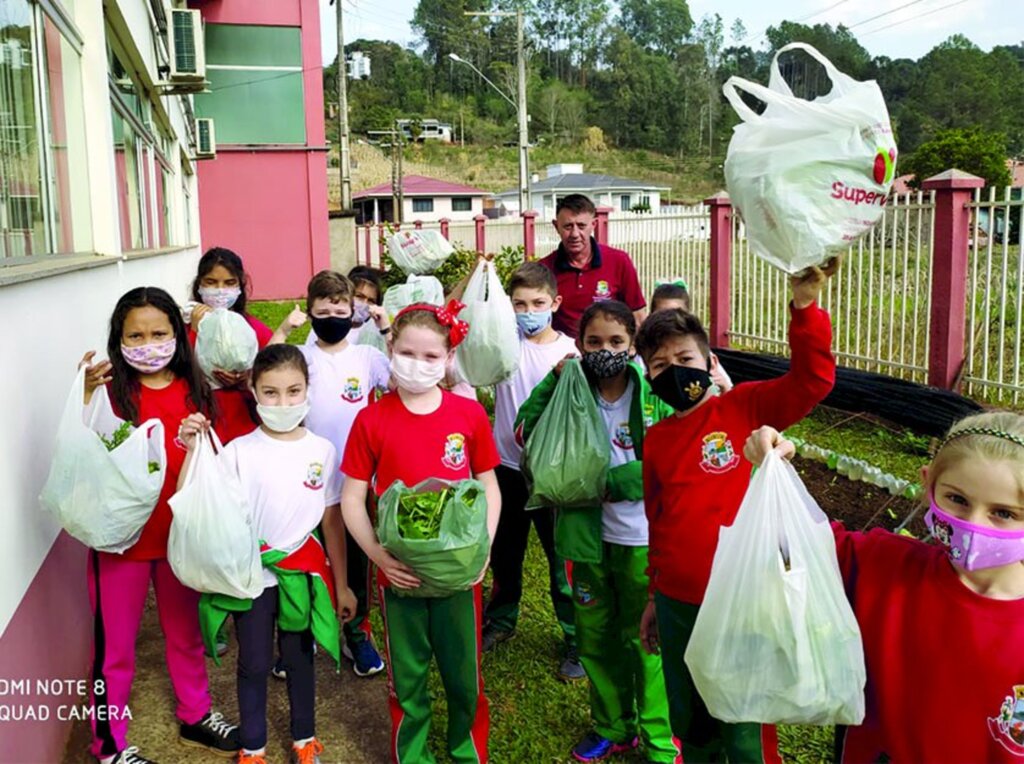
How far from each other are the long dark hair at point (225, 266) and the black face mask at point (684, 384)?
2.35 metres

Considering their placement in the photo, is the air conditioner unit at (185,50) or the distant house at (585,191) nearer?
the air conditioner unit at (185,50)

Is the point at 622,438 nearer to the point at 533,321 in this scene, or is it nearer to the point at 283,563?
the point at 533,321

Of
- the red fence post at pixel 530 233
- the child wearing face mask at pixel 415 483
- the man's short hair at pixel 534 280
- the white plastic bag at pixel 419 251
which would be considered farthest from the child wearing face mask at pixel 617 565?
the red fence post at pixel 530 233

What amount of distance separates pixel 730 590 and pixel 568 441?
1.14 meters

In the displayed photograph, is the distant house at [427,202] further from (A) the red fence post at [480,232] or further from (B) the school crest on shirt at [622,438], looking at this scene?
(B) the school crest on shirt at [622,438]

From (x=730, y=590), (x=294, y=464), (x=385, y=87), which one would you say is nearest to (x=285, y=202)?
(x=294, y=464)

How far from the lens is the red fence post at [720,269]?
924 centimetres

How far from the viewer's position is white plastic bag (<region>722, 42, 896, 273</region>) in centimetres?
178

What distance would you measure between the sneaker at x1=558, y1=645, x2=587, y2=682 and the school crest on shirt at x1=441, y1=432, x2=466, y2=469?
1.19m

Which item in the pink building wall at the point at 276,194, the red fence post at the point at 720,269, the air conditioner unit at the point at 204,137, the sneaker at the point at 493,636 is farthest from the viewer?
the pink building wall at the point at 276,194

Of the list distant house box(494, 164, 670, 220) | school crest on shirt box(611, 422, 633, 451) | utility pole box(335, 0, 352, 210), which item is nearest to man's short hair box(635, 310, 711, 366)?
school crest on shirt box(611, 422, 633, 451)

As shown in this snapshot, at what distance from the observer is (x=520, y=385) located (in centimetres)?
363

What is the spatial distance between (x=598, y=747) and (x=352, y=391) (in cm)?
165

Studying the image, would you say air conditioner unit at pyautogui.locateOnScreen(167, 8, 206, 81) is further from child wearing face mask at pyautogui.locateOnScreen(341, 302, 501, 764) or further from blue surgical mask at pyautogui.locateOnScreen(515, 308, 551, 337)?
child wearing face mask at pyautogui.locateOnScreen(341, 302, 501, 764)
